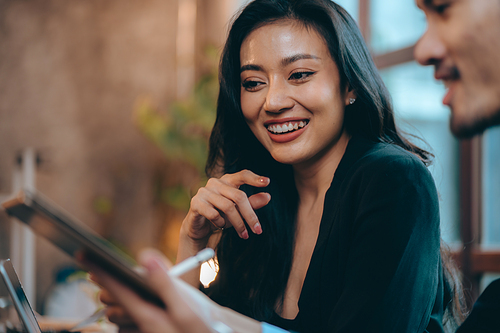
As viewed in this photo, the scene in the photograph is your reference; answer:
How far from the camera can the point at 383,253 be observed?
0.76 metres

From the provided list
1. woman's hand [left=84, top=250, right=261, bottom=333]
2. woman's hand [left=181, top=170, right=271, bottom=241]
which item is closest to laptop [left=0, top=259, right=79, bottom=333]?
woman's hand [left=84, top=250, right=261, bottom=333]

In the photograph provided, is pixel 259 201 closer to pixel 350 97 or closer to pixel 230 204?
pixel 230 204

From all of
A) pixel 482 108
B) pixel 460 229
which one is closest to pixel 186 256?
pixel 482 108

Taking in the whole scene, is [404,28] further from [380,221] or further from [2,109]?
[2,109]

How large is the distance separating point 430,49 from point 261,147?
88cm

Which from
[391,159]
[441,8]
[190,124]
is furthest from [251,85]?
[190,124]

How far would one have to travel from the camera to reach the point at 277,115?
43.4 inches

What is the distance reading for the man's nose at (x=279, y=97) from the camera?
1.07 meters

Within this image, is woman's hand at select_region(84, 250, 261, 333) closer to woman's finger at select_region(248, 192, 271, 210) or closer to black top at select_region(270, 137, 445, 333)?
black top at select_region(270, 137, 445, 333)

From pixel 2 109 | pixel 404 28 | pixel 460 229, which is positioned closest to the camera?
pixel 460 229

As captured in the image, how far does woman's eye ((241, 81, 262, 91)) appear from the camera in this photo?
44.6 inches

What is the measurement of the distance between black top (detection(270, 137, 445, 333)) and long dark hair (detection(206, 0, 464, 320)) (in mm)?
175

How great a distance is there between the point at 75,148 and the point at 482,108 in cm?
456

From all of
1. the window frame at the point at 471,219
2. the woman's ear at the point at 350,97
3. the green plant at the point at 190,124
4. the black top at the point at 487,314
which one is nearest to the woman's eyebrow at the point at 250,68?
the woman's ear at the point at 350,97
